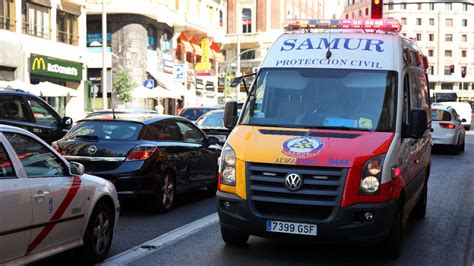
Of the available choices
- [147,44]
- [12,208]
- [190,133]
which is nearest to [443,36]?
[147,44]

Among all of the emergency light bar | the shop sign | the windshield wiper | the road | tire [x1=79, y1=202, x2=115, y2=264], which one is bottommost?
the road

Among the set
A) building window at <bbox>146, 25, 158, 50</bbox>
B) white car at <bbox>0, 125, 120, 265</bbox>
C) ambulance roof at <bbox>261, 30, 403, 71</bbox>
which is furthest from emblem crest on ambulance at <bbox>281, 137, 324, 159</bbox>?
building window at <bbox>146, 25, 158, 50</bbox>

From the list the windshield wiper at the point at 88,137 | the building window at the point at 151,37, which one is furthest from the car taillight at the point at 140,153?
the building window at the point at 151,37

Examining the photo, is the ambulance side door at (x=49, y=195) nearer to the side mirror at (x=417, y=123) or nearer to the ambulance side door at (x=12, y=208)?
the ambulance side door at (x=12, y=208)

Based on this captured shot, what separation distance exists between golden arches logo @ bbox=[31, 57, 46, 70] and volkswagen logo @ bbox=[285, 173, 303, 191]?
27753 mm

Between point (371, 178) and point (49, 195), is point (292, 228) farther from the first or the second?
point (49, 195)

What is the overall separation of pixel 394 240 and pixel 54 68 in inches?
1174

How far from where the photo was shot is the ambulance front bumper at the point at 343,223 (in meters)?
6.15

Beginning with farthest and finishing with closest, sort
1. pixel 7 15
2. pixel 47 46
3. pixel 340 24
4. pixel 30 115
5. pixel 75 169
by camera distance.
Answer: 1. pixel 47 46
2. pixel 7 15
3. pixel 30 115
4. pixel 340 24
5. pixel 75 169

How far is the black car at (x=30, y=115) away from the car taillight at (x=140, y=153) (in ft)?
14.7

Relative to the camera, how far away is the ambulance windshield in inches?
274

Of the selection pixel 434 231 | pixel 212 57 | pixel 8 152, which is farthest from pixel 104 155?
pixel 212 57

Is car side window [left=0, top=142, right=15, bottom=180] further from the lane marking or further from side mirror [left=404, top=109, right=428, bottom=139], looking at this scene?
side mirror [left=404, top=109, right=428, bottom=139]

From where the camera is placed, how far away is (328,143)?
252 inches
